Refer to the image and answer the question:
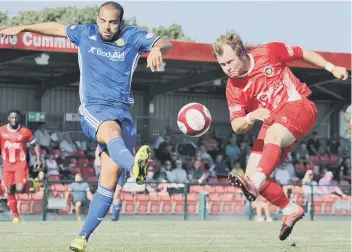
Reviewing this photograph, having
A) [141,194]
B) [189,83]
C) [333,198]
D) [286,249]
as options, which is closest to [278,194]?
[286,249]

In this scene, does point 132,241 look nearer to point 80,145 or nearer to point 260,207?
point 260,207

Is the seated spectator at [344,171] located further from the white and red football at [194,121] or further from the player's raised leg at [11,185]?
the white and red football at [194,121]

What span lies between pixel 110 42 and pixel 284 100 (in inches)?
74.9

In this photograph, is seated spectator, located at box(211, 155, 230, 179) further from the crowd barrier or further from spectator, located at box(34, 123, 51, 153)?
spectator, located at box(34, 123, 51, 153)

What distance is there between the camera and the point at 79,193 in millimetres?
21734

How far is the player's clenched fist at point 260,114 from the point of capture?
28.6ft

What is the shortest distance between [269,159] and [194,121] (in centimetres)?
153

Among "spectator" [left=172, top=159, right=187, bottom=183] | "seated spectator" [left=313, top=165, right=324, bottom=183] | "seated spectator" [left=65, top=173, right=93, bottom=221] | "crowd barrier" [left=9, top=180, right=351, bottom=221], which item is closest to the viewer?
"crowd barrier" [left=9, top=180, right=351, bottom=221]

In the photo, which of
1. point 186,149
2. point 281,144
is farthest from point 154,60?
point 186,149

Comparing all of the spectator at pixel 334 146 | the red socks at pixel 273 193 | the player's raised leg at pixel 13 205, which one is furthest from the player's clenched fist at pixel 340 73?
the spectator at pixel 334 146

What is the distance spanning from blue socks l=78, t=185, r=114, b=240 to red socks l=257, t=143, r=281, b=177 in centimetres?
146

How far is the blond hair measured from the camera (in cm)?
899

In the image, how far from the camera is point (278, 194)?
941 centimetres

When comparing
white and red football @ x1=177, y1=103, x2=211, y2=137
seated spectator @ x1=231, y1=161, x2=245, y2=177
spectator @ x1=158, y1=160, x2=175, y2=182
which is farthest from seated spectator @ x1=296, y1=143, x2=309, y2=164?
white and red football @ x1=177, y1=103, x2=211, y2=137
